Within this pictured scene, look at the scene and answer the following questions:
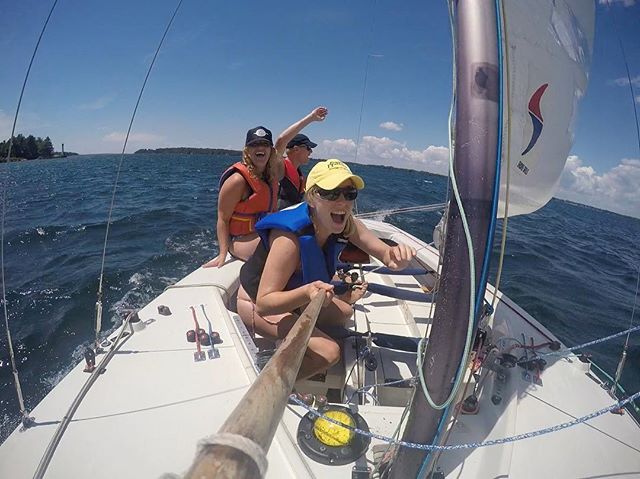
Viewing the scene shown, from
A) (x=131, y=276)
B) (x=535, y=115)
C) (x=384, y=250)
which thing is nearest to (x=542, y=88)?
(x=535, y=115)

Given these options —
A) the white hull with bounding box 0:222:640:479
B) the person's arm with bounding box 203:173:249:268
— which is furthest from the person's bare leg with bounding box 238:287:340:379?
the person's arm with bounding box 203:173:249:268

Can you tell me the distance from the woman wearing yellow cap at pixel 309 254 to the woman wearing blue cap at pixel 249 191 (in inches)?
51.7

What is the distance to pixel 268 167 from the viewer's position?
152 inches

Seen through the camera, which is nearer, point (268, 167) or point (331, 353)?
point (331, 353)

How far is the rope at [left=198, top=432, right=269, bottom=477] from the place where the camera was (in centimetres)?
49

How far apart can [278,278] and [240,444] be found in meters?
1.30

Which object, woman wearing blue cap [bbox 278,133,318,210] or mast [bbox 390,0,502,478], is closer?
mast [bbox 390,0,502,478]

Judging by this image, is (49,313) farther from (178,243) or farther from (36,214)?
(36,214)

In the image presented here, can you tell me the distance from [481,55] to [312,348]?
1735mm

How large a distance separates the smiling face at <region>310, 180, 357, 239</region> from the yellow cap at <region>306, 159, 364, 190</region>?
0.05m

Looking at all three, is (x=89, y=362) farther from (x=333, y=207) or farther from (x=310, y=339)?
(x=333, y=207)

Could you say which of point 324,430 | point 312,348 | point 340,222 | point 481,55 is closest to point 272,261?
point 340,222

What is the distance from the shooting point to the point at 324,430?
150 cm

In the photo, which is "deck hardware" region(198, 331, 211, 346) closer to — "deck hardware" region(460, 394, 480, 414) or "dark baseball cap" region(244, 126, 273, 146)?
"deck hardware" region(460, 394, 480, 414)
